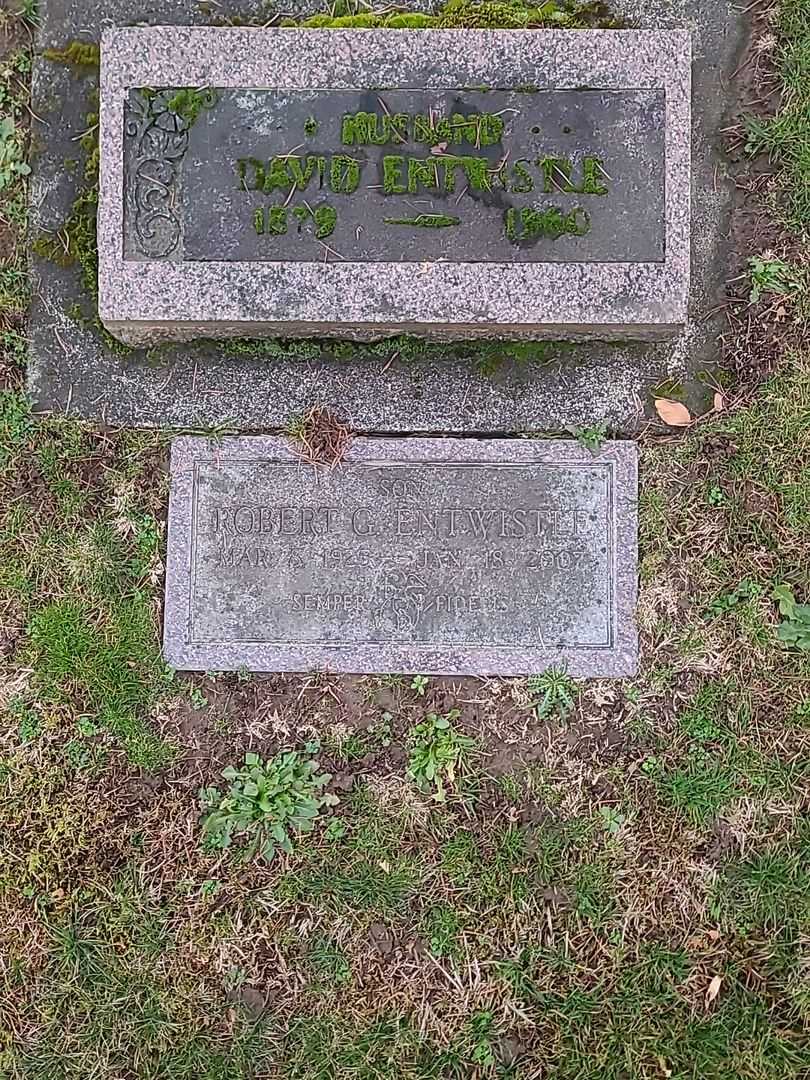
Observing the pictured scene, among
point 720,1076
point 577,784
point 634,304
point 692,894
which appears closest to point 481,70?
point 634,304

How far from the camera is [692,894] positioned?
3287 mm

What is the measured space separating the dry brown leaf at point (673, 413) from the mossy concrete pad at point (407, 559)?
201 millimetres

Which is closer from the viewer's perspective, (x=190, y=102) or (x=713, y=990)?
(x=190, y=102)

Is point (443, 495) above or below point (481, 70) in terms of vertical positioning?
below

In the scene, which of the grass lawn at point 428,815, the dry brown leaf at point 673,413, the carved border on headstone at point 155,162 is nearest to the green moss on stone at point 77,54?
the carved border on headstone at point 155,162

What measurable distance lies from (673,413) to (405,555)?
3.90 feet

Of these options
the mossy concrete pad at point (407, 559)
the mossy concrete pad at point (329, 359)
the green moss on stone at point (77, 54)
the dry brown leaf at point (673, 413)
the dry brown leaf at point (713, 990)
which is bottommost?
the dry brown leaf at point (713, 990)

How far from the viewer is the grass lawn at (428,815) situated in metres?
3.26

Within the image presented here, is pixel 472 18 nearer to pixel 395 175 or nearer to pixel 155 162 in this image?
pixel 395 175

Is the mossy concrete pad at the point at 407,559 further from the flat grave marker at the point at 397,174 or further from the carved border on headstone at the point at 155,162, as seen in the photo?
the carved border on headstone at the point at 155,162

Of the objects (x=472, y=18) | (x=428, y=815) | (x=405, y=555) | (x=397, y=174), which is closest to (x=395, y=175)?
(x=397, y=174)

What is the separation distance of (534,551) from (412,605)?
0.51 m

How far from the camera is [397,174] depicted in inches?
119

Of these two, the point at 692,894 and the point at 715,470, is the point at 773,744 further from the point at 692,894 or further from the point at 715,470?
the point at 715,470
